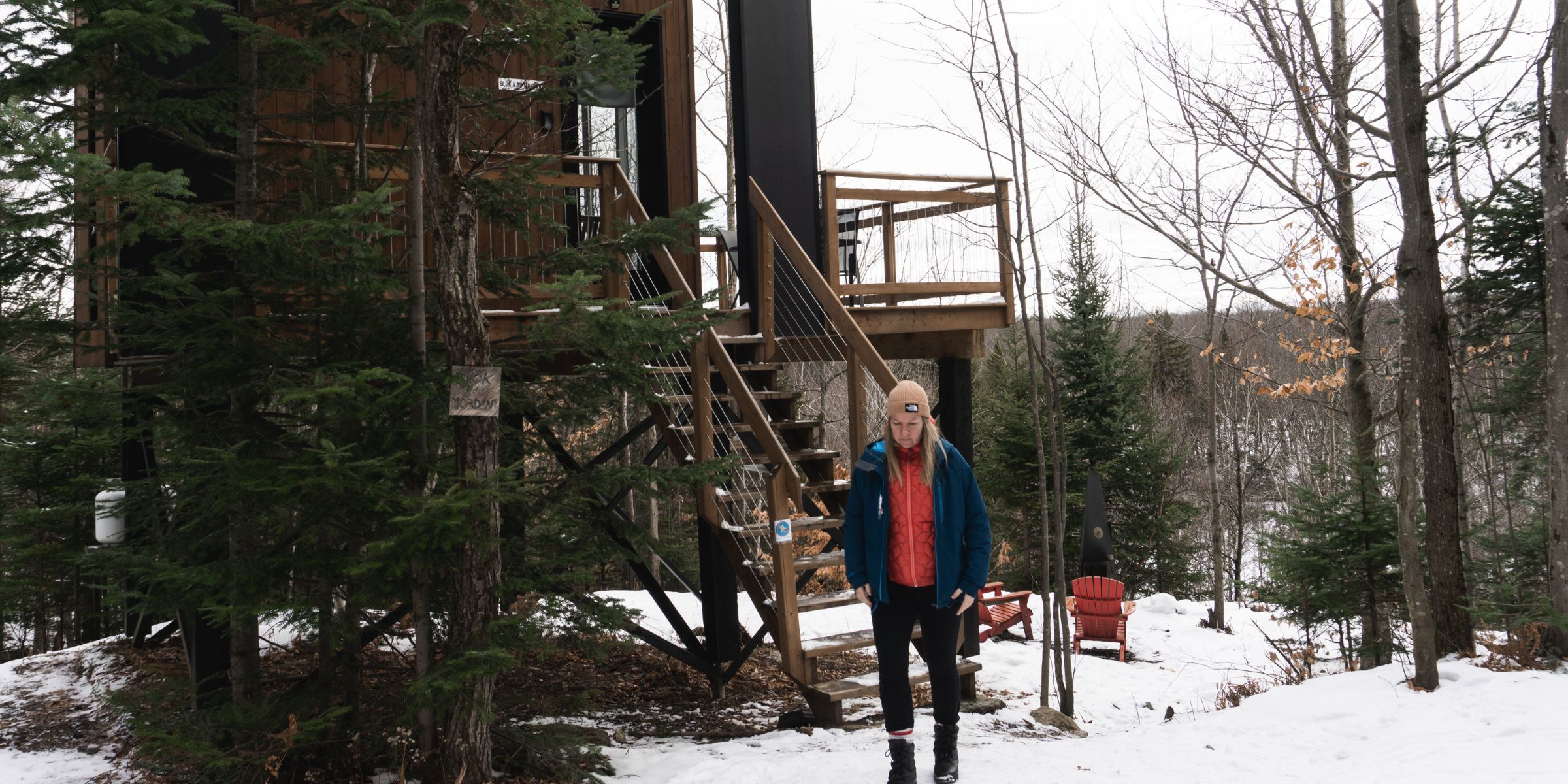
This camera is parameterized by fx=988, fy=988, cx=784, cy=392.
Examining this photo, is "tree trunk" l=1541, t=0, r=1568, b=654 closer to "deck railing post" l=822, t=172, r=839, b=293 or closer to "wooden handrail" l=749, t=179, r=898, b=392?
"wooden handrail" l=749, t=179, r=898, b=392

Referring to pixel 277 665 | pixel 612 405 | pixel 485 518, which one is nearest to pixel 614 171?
pixel 612 405

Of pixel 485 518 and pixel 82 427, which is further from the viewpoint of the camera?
pixel 82 427

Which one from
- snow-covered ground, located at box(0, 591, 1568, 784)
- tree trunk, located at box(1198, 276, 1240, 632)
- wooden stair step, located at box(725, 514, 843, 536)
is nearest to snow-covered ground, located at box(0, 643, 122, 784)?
snow-covered ground, located at box(0, 591, 1568, 784)

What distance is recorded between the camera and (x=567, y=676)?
7.48 metres

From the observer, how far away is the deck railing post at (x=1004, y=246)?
695 centimetres

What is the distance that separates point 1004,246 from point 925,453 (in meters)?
3.77

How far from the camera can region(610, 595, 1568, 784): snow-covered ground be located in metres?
4.34

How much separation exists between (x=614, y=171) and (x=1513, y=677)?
6.17m

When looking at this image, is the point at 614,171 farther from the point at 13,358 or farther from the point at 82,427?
the point at 13,358

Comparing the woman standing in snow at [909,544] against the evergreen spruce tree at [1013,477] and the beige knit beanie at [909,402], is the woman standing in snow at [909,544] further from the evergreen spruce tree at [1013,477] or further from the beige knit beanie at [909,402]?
the evergreen spruce tree at [1013,477]

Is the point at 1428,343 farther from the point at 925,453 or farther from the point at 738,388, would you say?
the point at 738,388

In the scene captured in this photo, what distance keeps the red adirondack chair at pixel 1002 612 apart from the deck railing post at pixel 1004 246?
3.27m

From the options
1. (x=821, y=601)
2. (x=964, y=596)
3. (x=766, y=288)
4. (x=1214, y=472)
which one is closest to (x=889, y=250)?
(x=766, y=288)

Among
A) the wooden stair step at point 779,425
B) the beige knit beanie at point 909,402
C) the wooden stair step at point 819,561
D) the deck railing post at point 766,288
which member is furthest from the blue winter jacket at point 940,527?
the deck railing post at point 766,288
